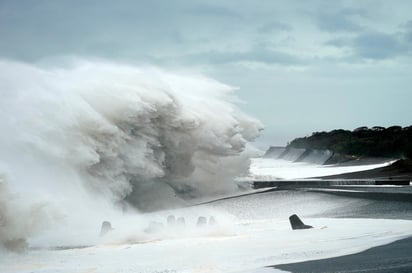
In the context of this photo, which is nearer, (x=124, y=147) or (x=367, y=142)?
(x=124, y=147)

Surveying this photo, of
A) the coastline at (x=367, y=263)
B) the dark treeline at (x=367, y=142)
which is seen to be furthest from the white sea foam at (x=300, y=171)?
the coastline at (x=367, y=263)

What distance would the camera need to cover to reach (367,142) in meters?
103

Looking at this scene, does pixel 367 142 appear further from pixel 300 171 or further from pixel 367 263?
pixel 367 263

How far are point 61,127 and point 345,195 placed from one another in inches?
495

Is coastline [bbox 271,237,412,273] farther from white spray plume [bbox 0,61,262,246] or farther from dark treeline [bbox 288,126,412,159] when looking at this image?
dark treeline [bbox 288,126,412,159]

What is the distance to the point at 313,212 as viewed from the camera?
21.7 meters

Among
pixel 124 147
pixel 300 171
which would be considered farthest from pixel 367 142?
pixel 124 147

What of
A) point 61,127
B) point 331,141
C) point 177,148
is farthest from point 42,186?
point 331,141

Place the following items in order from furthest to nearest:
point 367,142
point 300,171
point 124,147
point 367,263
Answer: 1. point 367,142
2. point 300,171
3. point 124,147
4. point 367,263

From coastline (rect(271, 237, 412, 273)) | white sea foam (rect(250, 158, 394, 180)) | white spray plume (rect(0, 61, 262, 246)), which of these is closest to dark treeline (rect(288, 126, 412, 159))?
white sea foam (rect(250, 158, 394, 180))

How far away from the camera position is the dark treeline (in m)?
92.1

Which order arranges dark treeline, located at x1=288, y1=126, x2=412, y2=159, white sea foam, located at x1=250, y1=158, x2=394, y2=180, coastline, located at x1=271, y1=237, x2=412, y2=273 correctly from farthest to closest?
dark treeline, located at x1=288, y1=126, x2=412, y2=159 → white sea foam, located at x1=250, y1=158, x2=394, y2=180 → coastline, located at x1=271, y1=237, x2=412, y2=273

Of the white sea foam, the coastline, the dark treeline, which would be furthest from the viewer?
the dark treeline

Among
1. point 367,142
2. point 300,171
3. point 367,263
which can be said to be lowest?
point 367,263
